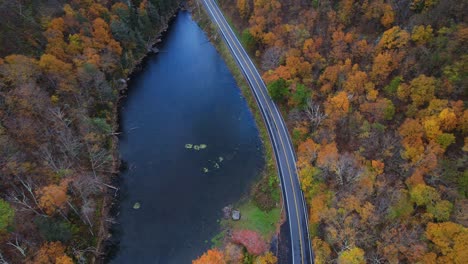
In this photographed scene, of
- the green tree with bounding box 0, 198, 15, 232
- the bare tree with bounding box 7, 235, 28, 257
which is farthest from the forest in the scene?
the green tree with bounding box 0, 198, 15, 232

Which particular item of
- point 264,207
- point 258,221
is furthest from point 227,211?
point 264,207

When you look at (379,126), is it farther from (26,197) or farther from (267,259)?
(26,197)

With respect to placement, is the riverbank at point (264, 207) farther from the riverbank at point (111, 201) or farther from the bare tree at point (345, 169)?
the riverbank at point (111, 201)

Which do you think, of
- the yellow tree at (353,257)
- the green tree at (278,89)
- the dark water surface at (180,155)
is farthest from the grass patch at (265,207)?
the yellow tree at (353,257)

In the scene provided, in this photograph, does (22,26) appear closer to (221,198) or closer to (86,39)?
(86,39)

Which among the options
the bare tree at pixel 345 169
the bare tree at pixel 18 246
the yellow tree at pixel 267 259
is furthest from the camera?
the bare tree at pixel 345 169
